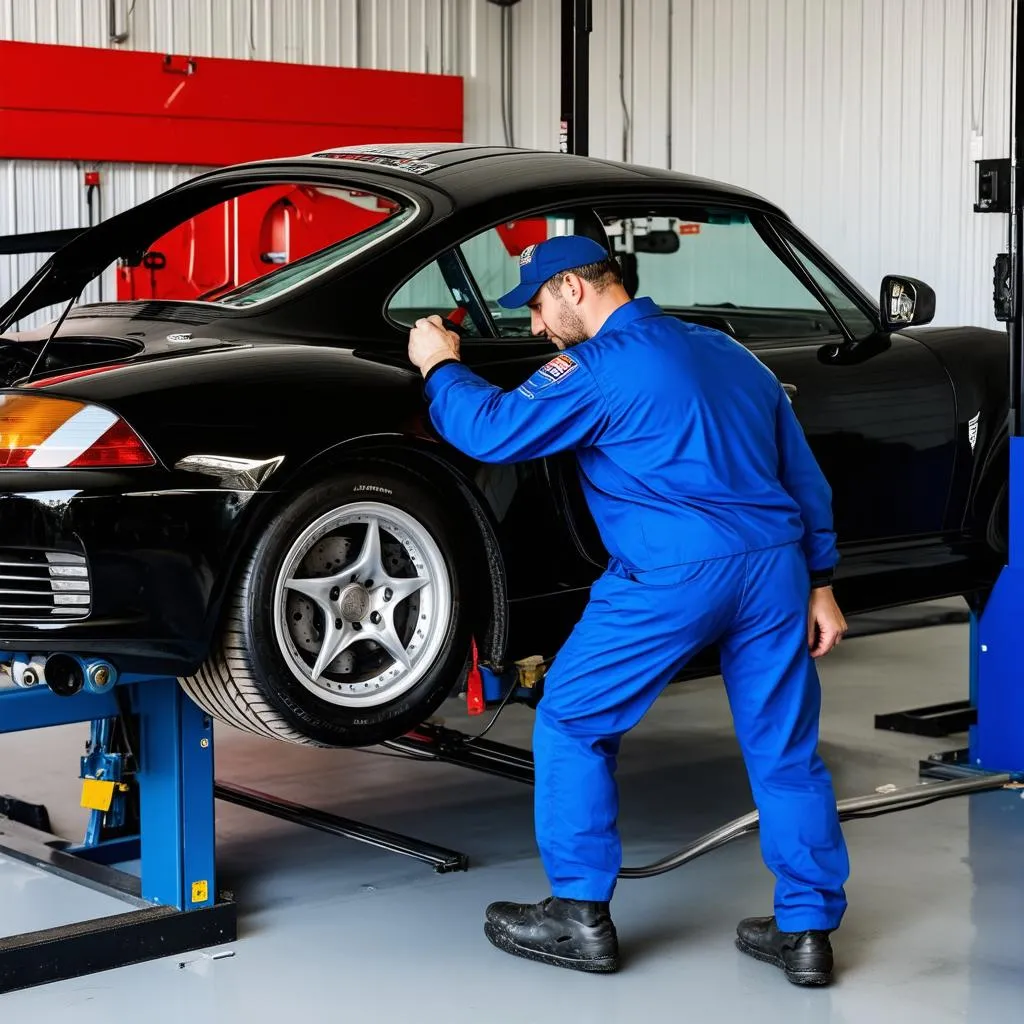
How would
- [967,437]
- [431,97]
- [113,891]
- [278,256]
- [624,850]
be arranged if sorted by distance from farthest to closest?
[431,97]
[278,256]
[967,437]
[624,850]
[113,891]

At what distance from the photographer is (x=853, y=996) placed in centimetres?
322

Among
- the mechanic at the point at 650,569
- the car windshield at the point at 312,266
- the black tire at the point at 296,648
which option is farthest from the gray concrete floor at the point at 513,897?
the car windshield at the point at 312,266

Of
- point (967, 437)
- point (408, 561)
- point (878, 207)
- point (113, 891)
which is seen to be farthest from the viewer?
point (878, 207)

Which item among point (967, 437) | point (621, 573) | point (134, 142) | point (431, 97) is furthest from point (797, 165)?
point (621, 573)

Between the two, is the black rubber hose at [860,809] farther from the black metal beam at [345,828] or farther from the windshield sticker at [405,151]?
the windshield sticker at [405,151]

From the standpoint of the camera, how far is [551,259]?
3326 mm

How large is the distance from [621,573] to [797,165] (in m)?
7.27

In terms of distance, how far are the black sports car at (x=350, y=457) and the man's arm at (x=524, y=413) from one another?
12 centimetres

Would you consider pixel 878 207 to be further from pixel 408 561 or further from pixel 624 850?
pixel 408 561

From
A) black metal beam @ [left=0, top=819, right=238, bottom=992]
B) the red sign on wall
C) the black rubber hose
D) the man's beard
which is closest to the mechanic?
the man's beard

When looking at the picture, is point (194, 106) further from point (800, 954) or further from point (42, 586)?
point (800, 954)

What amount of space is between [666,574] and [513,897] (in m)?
1.12

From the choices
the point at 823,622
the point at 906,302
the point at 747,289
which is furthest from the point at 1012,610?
the point at 823,622

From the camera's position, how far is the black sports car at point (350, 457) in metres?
2.96
